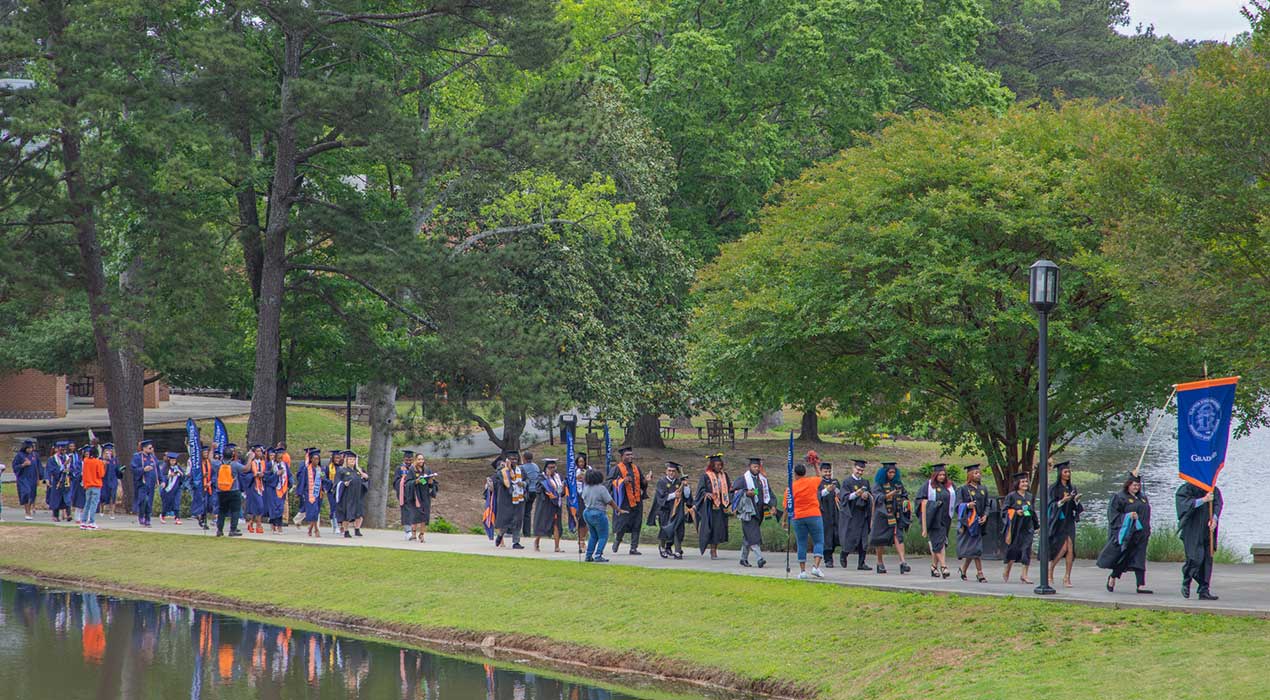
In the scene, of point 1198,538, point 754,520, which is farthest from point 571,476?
point 1198,538

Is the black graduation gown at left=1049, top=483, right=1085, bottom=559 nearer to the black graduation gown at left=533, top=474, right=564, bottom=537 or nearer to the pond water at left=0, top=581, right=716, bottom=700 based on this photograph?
the pond water at left=0, top=581, right=716, bottom=700

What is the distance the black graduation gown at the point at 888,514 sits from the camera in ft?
64.6

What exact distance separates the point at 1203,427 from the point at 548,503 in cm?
1155

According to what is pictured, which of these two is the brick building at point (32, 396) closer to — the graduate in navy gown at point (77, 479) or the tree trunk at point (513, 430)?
the tree trunk at point (513, 430)

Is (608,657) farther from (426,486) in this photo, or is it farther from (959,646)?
(426,486)

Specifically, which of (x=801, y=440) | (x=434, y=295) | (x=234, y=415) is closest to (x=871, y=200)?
(x=434, y=295)

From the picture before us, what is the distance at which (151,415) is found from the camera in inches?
2282

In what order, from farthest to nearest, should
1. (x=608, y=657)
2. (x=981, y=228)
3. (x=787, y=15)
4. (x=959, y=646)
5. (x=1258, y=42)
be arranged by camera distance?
(x=787, y=15)
(x=981, y=228)
(x=1258, y=42)
(x=608, y=657)
(x=959, y=646)

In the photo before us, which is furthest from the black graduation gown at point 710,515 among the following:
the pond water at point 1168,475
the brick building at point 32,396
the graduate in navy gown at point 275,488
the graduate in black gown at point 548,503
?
the brick building at point 32,396

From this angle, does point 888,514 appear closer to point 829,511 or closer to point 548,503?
point 829,511

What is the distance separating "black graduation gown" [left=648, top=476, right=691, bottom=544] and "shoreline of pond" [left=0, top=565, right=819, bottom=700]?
5212 millimetres

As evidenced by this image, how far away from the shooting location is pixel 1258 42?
17953 millimetres

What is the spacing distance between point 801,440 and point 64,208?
30822mm

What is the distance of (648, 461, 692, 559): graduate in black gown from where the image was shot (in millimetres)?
22562
